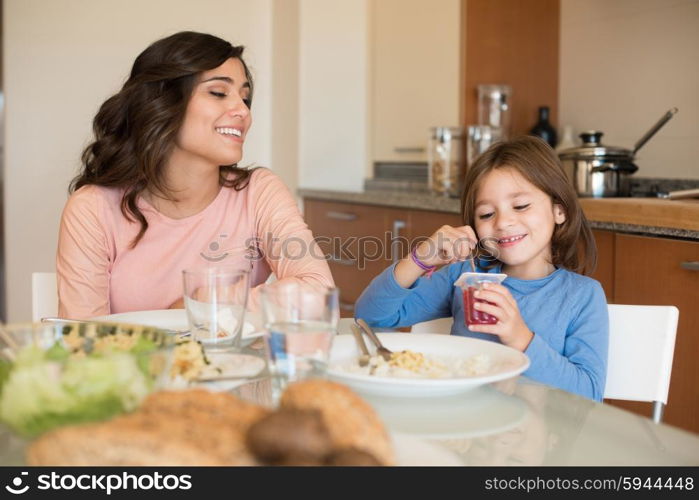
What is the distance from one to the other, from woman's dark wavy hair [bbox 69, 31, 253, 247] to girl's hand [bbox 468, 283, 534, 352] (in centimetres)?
91

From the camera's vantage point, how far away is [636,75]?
3000 mm

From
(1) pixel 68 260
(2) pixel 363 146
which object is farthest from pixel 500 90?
(1) pixel 68 260

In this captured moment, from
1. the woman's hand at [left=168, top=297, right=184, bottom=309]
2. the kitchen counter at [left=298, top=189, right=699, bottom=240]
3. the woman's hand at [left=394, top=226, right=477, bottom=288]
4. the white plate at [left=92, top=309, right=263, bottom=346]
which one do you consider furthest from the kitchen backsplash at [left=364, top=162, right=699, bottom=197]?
the white plate at [left=92, top=309, right=263, bottom=346]

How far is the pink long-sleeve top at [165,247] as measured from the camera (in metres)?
1.71

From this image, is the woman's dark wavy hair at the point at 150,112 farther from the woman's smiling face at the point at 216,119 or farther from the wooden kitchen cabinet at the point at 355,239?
the wooden kitchen cabinet at the point at 355,239

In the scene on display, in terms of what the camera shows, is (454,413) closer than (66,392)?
No

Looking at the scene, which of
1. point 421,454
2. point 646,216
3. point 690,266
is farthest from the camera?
point 646,216

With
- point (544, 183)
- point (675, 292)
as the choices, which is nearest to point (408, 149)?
point (675, 292)

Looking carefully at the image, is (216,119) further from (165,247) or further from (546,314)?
(546,314)

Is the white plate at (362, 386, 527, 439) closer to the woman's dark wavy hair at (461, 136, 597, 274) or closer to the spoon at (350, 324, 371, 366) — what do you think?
the spoon at (350, 324, 371, 366)

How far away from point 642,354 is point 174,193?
3.72 feet

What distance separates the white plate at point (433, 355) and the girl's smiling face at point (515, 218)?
464 mm

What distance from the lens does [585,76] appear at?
331 cm

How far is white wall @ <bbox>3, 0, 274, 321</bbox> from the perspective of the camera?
3.71 m
